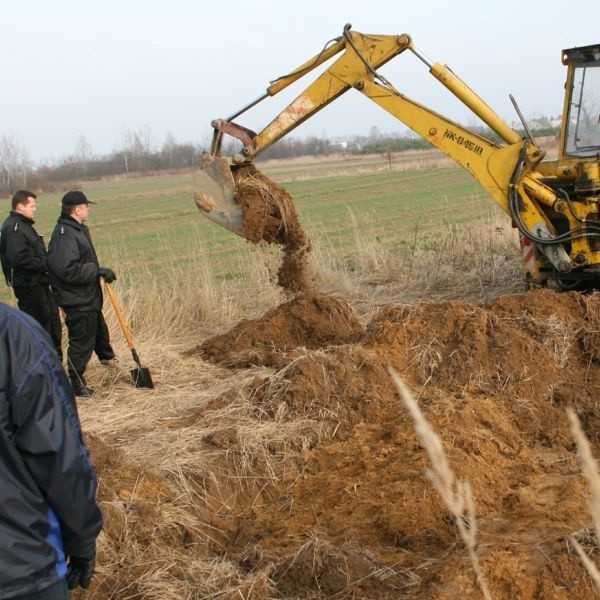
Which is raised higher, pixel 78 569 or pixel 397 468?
pixel 78 569

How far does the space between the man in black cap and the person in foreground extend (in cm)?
526

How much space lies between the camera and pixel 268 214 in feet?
29.1

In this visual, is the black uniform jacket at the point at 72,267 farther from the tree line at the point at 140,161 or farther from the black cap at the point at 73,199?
the tree line at the point at 140,161

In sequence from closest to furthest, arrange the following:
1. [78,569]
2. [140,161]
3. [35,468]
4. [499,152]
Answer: [35,468] < [78,569] < [499,152] < [140,161]

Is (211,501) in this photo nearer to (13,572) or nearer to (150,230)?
(13,572)

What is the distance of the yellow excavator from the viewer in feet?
26.9

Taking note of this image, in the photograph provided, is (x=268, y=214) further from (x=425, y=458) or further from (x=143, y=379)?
(x=425, y=458)

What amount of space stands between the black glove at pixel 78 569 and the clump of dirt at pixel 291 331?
17.9ft

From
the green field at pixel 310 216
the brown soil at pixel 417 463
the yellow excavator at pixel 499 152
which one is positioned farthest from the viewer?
the green field at pixel 310 216

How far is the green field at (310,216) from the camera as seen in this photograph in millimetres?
18391

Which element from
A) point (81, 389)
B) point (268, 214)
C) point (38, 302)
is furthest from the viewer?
point (268, 214)

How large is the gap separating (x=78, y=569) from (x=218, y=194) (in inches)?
245

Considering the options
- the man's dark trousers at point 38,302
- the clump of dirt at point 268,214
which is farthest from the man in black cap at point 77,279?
the clump of dirt at point 268,214

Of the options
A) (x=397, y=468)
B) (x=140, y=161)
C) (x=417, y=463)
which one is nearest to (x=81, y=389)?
(x=397, y=468)
